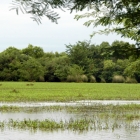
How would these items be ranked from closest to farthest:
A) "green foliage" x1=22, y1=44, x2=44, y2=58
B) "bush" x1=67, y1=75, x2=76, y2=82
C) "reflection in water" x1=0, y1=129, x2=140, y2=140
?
"reflection in water" x1=0, y1=129, x2=140, y2=140, "bush" x1=67, y1=75, x2=76, y2=82, "green foliage" x1=22, y1=44, x2=44, y2=58

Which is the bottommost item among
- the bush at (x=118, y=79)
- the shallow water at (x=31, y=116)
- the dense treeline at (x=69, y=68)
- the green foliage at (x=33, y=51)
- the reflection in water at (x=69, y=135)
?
the reflection in water at (x=69, y=135)

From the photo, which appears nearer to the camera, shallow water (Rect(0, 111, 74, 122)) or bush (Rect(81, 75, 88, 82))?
shallow water (Rect(0, 111, 74, 122))

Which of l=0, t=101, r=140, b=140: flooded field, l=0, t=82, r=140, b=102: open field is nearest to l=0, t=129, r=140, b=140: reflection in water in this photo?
l=0, t=101, r=140, b=140: flooded field

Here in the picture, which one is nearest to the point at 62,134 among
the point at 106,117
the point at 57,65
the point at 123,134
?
the point at 123,134

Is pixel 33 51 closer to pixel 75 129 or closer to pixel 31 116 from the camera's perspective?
pixel 31 116

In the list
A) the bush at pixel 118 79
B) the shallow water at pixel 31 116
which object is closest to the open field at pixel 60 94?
the shallow water at pixel 31 116

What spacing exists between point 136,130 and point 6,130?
3.62 meters

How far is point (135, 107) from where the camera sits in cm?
Answer: 2061

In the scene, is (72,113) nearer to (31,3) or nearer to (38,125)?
(38,125)

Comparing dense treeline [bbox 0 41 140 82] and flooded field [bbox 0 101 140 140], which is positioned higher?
dense treeline [bbox 0 41 140 82]

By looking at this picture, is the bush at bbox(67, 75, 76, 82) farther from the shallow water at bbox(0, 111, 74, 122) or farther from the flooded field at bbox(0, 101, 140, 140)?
the flooded field at bbox(0, 101, 140, 140)

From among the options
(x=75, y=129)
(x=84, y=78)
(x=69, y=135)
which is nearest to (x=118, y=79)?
(x=84, y=78)

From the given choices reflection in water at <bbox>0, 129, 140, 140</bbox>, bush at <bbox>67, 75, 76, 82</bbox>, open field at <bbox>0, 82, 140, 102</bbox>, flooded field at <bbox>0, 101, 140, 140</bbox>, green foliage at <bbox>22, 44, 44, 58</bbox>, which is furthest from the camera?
green foliage at <bbox>22, 44, 44, 58</bbox>

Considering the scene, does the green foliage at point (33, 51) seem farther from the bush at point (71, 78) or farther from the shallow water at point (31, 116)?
the shallow water at point (31, 116)
